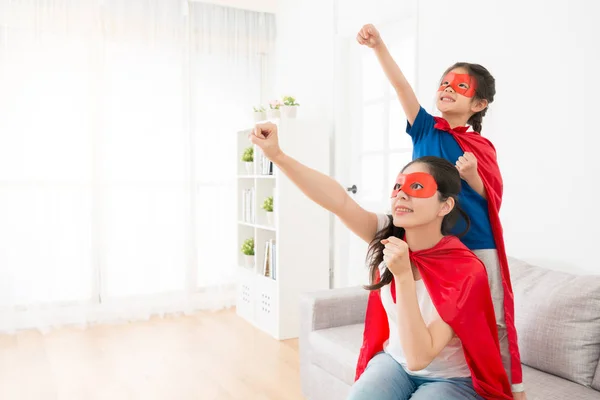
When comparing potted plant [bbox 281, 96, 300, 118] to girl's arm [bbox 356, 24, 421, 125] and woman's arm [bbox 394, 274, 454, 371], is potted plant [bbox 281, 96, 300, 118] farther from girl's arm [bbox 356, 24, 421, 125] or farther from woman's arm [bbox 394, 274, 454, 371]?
Result: woman's arm [bbox 394, 274, 454, 371]

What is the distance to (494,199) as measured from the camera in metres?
1.53

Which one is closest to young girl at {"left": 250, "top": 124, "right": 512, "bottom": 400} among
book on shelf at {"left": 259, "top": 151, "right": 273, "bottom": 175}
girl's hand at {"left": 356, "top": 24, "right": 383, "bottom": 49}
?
girl's hand at {"left": 356, "top": 24, "right": 383, "bottom": 49}

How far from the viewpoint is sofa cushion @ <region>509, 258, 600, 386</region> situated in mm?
1833

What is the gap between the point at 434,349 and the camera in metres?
1.30

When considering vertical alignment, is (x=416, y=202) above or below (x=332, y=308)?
above

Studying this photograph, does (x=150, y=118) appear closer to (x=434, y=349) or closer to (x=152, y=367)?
(x=152, y=367)

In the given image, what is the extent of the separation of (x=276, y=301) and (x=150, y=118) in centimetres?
180

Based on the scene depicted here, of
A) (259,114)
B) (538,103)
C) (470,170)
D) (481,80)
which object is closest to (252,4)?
(259,114)

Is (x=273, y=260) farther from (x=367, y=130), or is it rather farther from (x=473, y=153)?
(x=473, y=153)

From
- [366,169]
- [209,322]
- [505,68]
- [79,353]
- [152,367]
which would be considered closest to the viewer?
[505,68]

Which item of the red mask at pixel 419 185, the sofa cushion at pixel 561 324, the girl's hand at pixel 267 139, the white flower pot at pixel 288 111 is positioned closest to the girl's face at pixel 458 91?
the red mask at pixel 419 185

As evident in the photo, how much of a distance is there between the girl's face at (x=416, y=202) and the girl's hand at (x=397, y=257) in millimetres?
144

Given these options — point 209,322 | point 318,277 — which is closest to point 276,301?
point 318,277

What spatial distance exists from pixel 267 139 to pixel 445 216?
1.74ft
